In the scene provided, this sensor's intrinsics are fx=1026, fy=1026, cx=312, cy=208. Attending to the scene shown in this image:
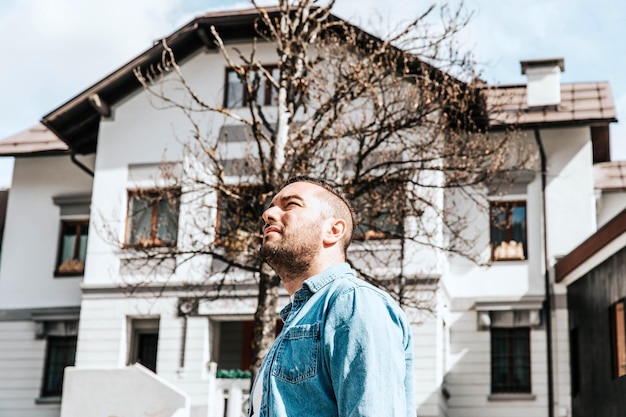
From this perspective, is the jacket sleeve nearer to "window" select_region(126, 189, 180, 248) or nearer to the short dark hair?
the short dark hair

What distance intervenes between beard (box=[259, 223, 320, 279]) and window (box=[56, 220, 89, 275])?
20.2 metres

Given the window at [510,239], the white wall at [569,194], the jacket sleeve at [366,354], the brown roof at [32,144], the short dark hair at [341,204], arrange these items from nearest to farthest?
the jacket sleeve at [366,354] → the short dark hair at [341,204] → the white wall at [569,194] → the window at [510,239] → the brown roof at [32,144]

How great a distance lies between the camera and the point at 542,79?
2244cm

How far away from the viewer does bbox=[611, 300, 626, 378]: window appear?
17.3 metres

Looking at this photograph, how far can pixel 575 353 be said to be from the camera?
20703 millimetres

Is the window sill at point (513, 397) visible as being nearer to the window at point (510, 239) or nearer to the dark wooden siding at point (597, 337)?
the dark wooden siding at point (597, 337)

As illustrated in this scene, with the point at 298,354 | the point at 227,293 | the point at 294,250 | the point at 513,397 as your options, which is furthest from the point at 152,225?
the point at 298,354

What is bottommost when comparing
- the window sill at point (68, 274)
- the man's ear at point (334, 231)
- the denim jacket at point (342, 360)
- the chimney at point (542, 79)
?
the denim jacket at point (342, 360)

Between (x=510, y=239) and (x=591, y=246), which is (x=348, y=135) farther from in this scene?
(x=510, y=239)

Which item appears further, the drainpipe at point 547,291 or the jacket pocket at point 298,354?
the drainpipe at point 547,291

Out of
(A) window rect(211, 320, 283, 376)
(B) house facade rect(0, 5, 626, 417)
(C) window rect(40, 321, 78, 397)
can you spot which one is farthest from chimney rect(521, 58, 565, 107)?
(C) window rect(40, 321, 78, 397)

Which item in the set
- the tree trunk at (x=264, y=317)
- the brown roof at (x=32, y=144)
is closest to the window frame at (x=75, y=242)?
the brown roof at (x=32, y=144)

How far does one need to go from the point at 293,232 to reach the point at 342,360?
60 centimetres

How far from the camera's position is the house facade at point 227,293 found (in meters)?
20.5
